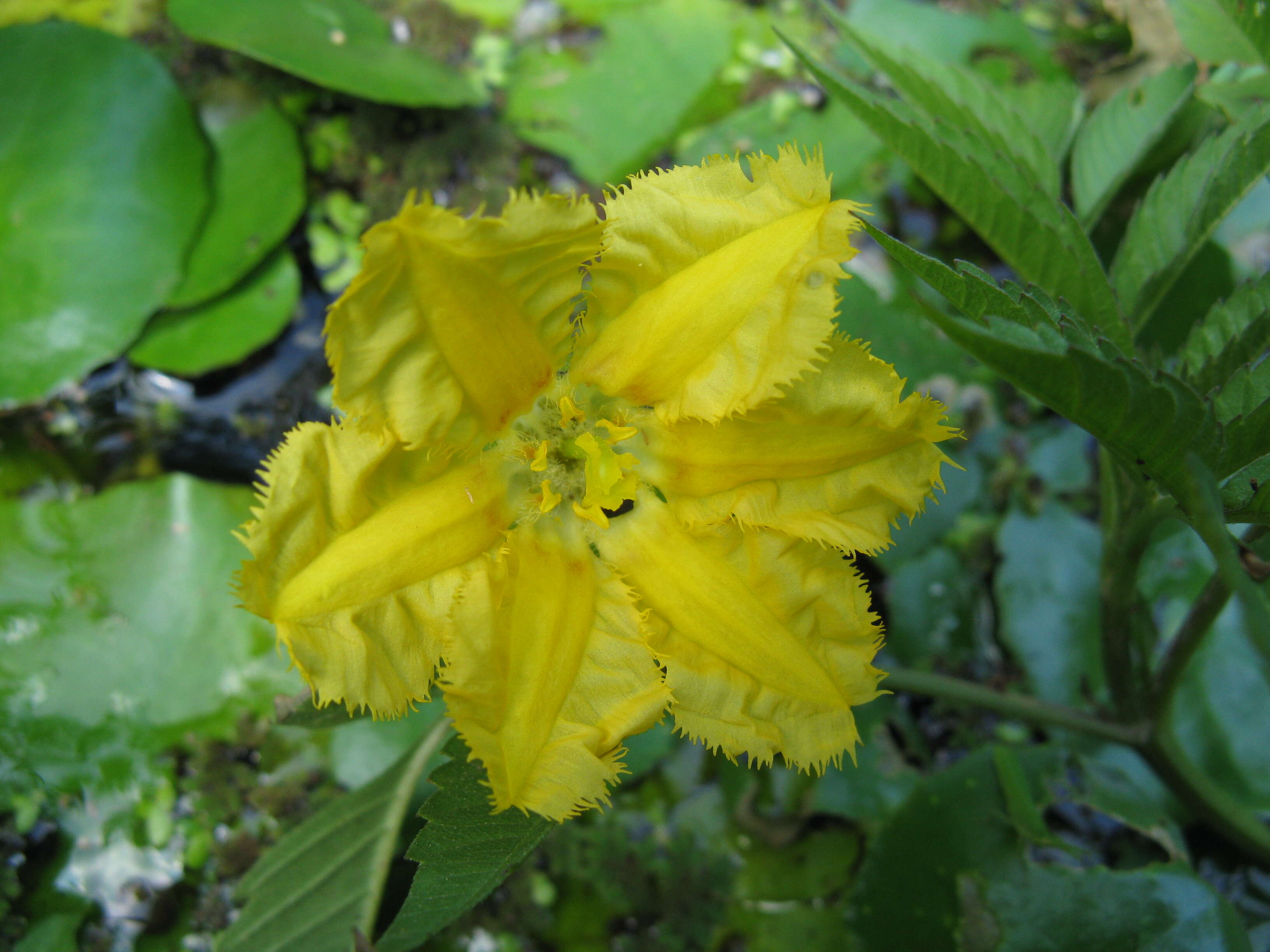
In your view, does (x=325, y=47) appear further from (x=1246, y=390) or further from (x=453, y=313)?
(x=1246, y=390)

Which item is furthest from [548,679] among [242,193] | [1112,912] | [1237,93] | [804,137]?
[804,137]

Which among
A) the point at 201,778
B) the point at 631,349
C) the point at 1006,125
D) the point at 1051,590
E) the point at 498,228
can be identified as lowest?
→ the point at 201,778

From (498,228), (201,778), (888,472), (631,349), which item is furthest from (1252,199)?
(201,778)

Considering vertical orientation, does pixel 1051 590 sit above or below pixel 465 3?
below

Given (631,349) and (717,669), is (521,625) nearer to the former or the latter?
(717,669)

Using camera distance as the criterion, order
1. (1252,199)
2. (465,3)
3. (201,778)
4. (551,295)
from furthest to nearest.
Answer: (465,3)
(1252,199)
(201,778)
(551,295)

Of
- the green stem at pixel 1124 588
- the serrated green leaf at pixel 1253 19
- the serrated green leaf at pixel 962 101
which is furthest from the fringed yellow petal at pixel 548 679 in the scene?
the serrated green leaf at pixel 1253 19
